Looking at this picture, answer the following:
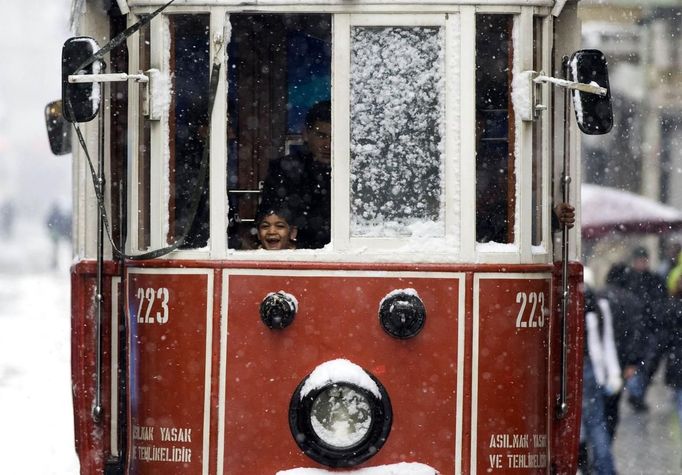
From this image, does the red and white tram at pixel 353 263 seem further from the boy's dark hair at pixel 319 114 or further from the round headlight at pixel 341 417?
the boy's dark hair at pixel 319 114

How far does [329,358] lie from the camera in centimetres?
541

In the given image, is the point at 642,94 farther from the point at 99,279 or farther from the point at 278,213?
the point at 99,279

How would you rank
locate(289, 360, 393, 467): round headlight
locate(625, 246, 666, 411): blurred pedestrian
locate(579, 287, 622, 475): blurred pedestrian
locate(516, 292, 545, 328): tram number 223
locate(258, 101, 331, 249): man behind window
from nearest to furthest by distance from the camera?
locate(289, 360, 393, 467): round headlight
locate(516, 292, 545, 328): tram number 223
locate(258, 101, 331, 249): man behind window
locate(579, 287, 622, 475): blurred pedestrian
locate(625, 246, 666, 411): blurred pedestrian

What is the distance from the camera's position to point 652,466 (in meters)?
10.7

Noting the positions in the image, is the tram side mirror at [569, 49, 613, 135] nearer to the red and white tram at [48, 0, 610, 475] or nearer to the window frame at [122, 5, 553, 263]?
the red and white tram at [48, 0, 610, 475]

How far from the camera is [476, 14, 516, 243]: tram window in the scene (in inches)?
220

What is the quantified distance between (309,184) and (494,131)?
0.85 metres

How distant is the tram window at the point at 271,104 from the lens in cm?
584

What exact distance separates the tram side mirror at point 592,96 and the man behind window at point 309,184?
1139 mm

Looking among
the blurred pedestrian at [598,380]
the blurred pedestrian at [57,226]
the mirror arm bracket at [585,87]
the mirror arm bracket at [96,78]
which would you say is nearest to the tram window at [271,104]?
the mirror arm bracket at [96,78]

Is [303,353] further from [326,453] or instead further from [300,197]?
[300,197]

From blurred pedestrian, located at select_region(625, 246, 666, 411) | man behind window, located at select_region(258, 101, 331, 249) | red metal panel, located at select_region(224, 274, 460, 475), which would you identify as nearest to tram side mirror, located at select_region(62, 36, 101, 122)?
red metal panel, located at select_region(224, 274, 460, 475)

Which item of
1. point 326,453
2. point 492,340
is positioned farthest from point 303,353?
point 492,340

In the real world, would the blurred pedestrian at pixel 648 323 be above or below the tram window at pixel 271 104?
below
